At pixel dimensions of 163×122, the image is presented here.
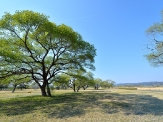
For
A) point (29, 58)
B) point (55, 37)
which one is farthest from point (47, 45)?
point (29, 58)

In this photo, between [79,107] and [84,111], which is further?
[79,107]

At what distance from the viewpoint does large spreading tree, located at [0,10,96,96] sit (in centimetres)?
1853

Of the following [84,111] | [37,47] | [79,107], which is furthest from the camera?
[37,47]

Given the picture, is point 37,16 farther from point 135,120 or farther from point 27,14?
point 135,120

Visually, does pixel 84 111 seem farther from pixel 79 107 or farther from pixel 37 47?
pixel 37 47

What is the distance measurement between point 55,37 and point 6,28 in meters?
6.23

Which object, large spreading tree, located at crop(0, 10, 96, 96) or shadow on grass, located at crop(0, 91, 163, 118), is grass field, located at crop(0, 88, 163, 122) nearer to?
shadow on grass, located at crop(0, 91, 163, 118)

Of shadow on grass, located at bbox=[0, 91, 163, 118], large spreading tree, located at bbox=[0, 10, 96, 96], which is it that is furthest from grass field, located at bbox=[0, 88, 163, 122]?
large spreading tree, located at bbox=[0, 10, 96, 96]

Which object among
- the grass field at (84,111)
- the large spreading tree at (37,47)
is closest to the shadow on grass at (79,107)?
the grass field at (84,111)

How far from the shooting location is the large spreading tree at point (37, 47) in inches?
730

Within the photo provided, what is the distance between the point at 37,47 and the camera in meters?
24.5

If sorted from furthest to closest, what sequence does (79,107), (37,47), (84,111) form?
(37,47), (79,107), (84,111)

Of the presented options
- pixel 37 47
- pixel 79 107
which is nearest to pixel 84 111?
pixel 79 107

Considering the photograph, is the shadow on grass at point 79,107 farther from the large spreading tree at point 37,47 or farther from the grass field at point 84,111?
the large spreading tree at point 37,47
